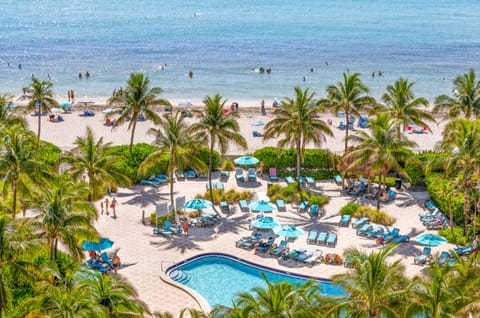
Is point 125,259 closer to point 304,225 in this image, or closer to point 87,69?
point 304,225

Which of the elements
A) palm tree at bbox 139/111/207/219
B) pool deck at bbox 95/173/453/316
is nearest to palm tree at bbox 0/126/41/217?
pool deck at bbox 95/173/453/316

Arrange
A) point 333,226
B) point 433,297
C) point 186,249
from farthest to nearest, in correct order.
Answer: point 333,226, point 186,249, point 433,297

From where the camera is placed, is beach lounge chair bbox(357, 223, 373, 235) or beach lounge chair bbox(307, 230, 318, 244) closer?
beach lounge chair bbox(307, 230, 318, 244)

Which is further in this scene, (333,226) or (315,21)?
(315,21)

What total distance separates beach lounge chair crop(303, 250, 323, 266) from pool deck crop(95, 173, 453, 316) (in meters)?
0.37

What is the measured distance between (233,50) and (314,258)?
289 ft

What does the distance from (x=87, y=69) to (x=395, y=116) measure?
6445 cm

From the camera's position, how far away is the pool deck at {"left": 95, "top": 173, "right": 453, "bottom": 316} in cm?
2805

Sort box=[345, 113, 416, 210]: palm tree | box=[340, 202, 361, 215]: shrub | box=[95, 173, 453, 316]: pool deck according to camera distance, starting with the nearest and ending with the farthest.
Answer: box=[95, 173, 453, 316]: pool deck, box=[345, 113, 416, 210]: palm tree, box=[340, 202, 361, 215]: shrub

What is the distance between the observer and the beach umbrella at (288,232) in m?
31.0

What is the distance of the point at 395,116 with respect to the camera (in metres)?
41.9

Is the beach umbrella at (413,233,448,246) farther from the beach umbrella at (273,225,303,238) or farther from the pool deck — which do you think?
the beach umbrella at (273,225,303,238)

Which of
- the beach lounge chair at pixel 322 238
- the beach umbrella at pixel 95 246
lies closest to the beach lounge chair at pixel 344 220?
the beach lounge chair at pixel 322 238

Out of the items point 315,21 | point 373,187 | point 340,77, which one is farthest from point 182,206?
point 315,21
